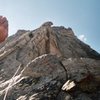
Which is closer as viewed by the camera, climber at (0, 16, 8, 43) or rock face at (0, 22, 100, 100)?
rock face at (0, 22, 100, 100)

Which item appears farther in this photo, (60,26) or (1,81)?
(60,26)

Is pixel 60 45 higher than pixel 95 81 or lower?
higher

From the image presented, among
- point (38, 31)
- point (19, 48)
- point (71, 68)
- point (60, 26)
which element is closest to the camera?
point (71, 68)

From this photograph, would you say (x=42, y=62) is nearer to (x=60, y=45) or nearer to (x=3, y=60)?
(x=3, y=60)

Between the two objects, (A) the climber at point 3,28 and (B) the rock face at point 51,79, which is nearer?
(B) the rock face at point 51,79

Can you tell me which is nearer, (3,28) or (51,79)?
(51,79)

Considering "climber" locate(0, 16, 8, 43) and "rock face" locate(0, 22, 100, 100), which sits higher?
"climber" locate(0, 16, 8, 43)

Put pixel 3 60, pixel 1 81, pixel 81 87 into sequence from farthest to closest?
pixel 3 60
pixel 1 81
pixel 81 87

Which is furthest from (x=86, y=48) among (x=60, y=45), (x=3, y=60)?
(x=3, y=60)

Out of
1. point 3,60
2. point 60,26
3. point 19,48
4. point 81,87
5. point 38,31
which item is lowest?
point 81,87

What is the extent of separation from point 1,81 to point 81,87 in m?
11.6

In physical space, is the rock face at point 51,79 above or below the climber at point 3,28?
below

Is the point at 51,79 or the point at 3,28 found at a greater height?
the point at 3,28

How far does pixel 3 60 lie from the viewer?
3594 cm
